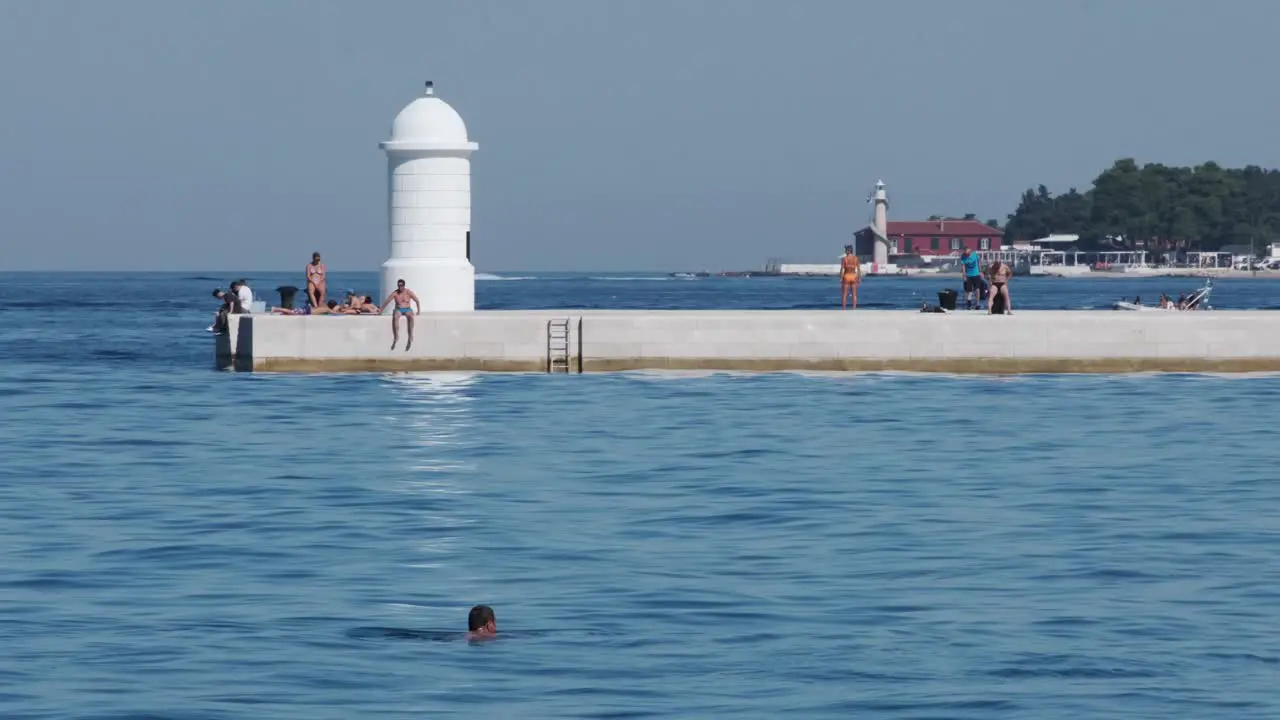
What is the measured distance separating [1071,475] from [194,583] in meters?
11.6

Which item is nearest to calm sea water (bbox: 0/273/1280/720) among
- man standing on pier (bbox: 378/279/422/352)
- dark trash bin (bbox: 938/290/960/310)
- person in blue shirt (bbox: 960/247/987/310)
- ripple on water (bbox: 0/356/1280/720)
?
ripple on water (bbox: 0/356/1280/720)

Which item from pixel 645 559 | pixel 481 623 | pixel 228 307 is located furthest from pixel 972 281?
pixel 481 623

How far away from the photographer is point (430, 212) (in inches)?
1614

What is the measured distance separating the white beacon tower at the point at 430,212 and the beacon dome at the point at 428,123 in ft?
0.07

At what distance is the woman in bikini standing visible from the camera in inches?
1578

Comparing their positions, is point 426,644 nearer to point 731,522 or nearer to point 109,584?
point 109,584

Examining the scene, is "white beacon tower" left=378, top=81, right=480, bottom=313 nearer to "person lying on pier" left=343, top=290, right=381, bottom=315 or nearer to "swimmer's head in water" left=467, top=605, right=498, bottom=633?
"person lying on pier" left=343, top=290, right=381, bottom=315

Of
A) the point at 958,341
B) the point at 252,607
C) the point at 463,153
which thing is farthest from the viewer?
the point at 463,153

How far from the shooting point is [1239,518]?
67.8ft

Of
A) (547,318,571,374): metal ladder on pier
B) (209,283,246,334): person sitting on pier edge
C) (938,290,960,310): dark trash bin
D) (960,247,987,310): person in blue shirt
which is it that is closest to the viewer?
(547,318,571,374): metal ladder on pier

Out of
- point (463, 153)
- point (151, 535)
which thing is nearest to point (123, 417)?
point (463, 153)

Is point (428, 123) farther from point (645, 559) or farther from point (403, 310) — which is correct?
point (645, 559)

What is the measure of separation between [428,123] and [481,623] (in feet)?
91.5

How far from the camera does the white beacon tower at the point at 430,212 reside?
40.8 m
